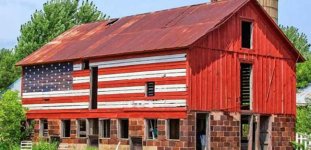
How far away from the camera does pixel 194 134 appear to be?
105 feet

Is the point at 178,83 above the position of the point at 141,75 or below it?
below

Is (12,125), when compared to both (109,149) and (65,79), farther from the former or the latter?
(109,149)

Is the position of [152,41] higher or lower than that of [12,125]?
higher

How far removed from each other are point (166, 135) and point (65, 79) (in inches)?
374

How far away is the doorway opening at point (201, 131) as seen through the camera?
108ft

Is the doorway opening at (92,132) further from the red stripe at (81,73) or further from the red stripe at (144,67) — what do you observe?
the red stripe at (144,67)

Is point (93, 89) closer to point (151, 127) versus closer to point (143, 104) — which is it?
point (143, 104)

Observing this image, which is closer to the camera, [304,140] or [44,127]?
[304,140]

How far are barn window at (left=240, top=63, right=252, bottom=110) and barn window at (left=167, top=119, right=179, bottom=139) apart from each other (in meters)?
4.06

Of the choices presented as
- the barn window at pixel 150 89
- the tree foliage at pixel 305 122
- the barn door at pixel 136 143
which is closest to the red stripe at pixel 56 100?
the barn door at pixel 136 143

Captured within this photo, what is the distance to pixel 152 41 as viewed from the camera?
34.8 metres

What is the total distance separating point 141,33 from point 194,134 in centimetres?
758

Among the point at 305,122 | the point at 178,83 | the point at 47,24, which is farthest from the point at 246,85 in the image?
the point at 47,24

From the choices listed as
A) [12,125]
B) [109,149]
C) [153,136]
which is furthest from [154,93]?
[12,125]
